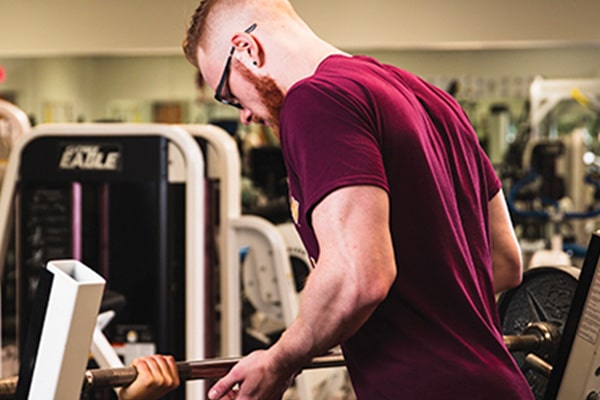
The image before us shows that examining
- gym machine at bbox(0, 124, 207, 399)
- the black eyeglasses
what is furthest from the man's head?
gym machine at bbox(0, 124, 207, 399)

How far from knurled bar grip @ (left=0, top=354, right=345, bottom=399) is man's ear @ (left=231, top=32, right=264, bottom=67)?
20.4 inches

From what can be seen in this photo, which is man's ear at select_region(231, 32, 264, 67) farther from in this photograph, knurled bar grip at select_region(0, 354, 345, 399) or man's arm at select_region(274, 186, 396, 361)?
knurled bar grip at select_region(0, 354, 345, 399)

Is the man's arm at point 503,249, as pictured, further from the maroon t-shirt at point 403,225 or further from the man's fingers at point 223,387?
the man's fingers at point 223,387

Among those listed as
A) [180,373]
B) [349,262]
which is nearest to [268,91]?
[349,262]

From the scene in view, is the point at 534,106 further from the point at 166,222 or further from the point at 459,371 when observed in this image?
the point at 459,371

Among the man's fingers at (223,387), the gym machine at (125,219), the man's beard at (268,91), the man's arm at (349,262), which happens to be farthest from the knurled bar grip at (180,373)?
the gym machine at (125,219)

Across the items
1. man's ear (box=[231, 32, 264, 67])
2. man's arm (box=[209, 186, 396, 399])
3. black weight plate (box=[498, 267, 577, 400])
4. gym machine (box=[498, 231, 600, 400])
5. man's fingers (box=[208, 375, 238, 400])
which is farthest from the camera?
black weight plate (box=[498, 267, 577, 400])

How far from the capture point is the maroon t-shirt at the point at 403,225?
1.34 metres

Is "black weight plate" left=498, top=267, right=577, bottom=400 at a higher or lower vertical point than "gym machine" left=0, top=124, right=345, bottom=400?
higher

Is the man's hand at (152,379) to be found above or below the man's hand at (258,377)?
below

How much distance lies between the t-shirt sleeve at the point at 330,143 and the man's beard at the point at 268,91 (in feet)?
0.58

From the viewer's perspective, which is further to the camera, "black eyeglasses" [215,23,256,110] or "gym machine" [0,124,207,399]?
"gym machine" [0,124,207,399]

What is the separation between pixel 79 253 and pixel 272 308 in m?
1.36

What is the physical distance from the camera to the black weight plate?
192 centimetres
